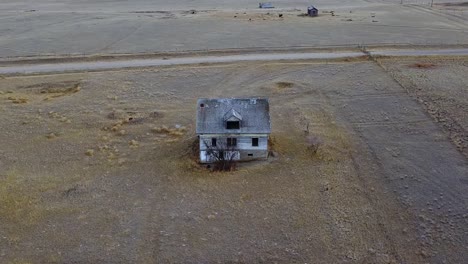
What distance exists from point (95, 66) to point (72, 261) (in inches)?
1310

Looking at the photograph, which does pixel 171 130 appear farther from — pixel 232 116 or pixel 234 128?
pixel 232 116

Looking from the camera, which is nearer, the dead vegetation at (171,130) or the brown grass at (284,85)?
the dead vegetation at (171,130)

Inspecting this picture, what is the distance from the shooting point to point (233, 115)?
1239 inches

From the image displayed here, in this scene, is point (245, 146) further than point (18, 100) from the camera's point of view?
No

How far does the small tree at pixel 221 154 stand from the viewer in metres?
31.9

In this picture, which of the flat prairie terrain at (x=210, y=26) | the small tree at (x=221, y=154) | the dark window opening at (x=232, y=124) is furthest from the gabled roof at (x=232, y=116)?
the flat prairie terrain at (x=210, y=26)

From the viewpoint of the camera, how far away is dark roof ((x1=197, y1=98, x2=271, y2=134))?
31562mm

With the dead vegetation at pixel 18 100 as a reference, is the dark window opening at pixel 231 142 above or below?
above

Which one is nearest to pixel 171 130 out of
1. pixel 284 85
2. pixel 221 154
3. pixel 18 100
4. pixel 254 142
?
pixel 221 154

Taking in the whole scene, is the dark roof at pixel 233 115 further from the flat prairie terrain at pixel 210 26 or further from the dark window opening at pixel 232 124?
the flat prairie terrain at pixel 210 26

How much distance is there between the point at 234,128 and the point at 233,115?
840 mm

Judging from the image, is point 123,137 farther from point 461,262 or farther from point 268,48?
point 268,48

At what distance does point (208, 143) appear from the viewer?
31969mm

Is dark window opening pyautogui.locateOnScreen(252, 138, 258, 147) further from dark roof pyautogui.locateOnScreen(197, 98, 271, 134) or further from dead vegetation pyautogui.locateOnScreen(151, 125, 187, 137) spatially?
dead vegetation pyautogui.locateOnScreen(151, 125, 187, 137)
